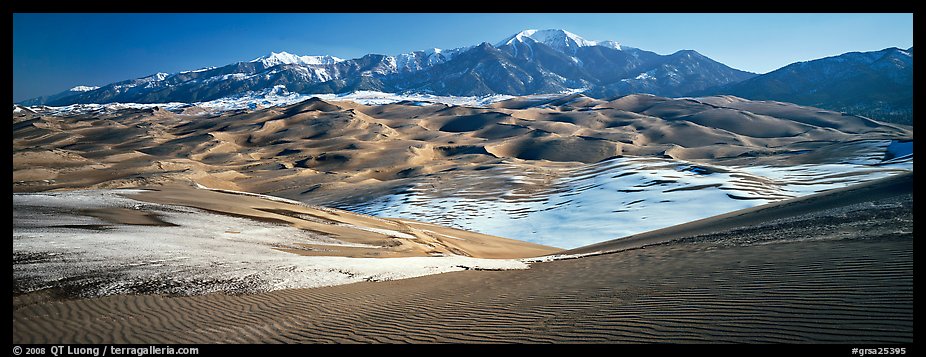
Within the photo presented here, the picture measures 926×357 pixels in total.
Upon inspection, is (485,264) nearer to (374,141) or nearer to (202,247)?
(202,247)

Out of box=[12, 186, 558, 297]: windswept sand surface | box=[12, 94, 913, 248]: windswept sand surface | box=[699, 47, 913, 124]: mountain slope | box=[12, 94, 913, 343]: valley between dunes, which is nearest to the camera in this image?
box=[12, 94, 913, 343]: valley between dunes

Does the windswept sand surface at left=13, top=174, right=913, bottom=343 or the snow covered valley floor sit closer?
the windswept sand surface at left=13, top=174, right=913, bottom=343

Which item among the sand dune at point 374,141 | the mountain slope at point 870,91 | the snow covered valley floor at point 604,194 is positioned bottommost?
the snow covered valley floor at point 604,194

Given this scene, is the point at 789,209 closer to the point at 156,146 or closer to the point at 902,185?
the point at 902,185

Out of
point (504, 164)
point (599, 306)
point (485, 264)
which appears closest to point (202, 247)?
point (485, 264)

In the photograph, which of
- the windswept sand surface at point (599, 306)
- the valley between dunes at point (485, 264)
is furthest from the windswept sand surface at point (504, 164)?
the windswept sand surface at point (599, 306)

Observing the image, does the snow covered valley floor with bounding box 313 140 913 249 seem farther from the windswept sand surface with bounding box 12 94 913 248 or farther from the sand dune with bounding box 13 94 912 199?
the sand dune with bounding box 13 94 912 199

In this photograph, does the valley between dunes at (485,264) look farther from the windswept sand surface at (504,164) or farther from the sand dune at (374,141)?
the sand dune at (374,141)

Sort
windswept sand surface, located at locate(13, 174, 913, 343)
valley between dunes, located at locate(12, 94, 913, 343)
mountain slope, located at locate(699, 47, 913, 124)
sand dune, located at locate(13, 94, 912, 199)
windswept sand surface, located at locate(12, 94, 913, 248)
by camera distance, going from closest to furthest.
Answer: windswept sand surface, located at locate(13, 174, 913, 343) < valley between dunes, located at locate(12, 94, 913, 343) < windswept sand surface, located at locate(12, 94, 913, 248) < sand dune, located at locate(13, 94, 912, 199) < mountain slope, located at locate(699, 47, 913, 124)

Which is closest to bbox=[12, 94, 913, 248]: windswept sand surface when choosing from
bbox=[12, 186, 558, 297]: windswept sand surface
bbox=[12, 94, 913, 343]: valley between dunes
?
bbox=[12, 94, 913, 343]: valley between dunes
